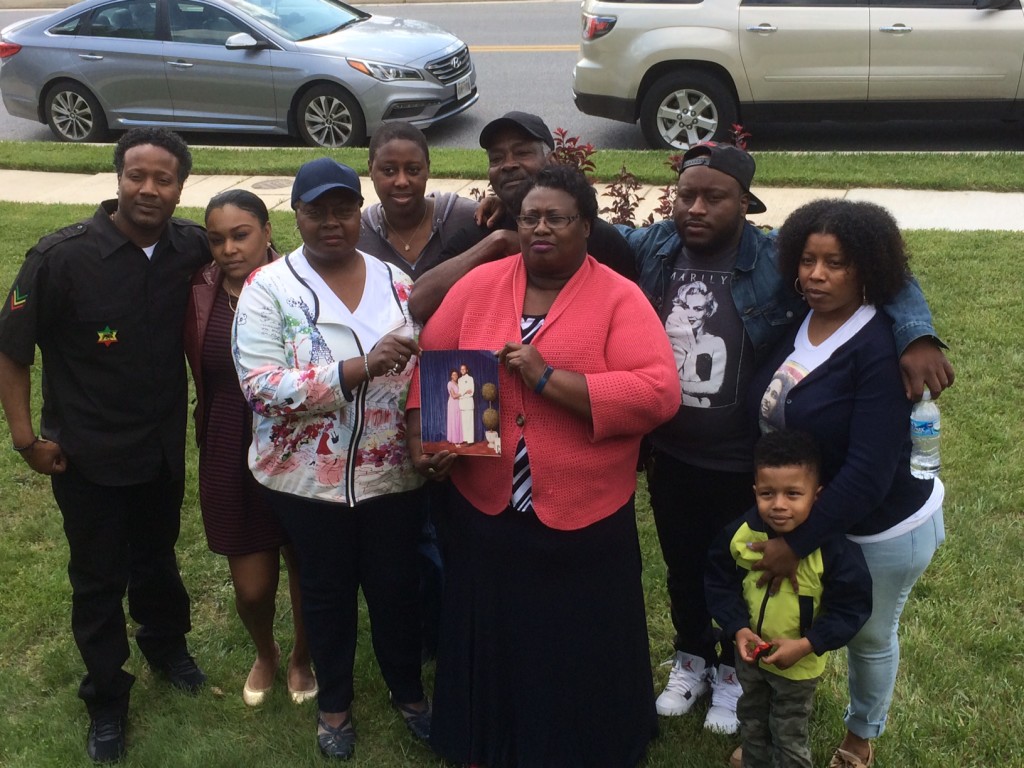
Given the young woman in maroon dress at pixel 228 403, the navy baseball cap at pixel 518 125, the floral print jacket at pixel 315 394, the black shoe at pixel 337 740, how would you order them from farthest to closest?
the black shoe at pixel 337 740 → the young woman in maroon dress at pixel 228 403 → the navy baseball cap at pixel 518 125 → the floral print jacket at pixel 315 394

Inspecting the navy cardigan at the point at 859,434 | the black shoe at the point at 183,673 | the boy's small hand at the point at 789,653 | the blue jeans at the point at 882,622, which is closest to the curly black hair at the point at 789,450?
the navy cardigan at the point at 859,434

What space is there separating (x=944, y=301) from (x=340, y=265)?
451 cm

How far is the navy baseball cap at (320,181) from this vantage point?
11.1ft

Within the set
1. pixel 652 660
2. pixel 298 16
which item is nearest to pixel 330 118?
pixel 298 16

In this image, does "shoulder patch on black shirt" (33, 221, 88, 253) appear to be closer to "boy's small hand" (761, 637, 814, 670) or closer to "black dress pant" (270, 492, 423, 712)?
"black dress pant" (270, 492, 423, 712)

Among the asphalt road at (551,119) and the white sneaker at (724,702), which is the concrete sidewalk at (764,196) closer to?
the asphalt road at (551,119)

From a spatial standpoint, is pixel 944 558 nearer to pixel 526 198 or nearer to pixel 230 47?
pixel 526 198

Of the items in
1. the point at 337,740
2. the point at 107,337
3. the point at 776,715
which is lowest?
the point at 337,740

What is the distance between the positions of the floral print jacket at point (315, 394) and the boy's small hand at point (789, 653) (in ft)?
4.10

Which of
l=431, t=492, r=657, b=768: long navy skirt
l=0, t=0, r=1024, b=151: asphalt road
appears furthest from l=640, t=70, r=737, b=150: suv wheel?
l=431, t=492, r=657, b=768: long navy skirt

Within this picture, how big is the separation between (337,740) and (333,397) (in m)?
1.35

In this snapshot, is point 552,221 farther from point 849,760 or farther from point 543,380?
point 849,760

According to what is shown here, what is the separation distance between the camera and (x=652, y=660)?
4.34 m

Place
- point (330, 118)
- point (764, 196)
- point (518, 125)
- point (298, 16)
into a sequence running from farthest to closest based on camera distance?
point (298, 16), point (330, 118), point (764, 196), point (518, 125)
